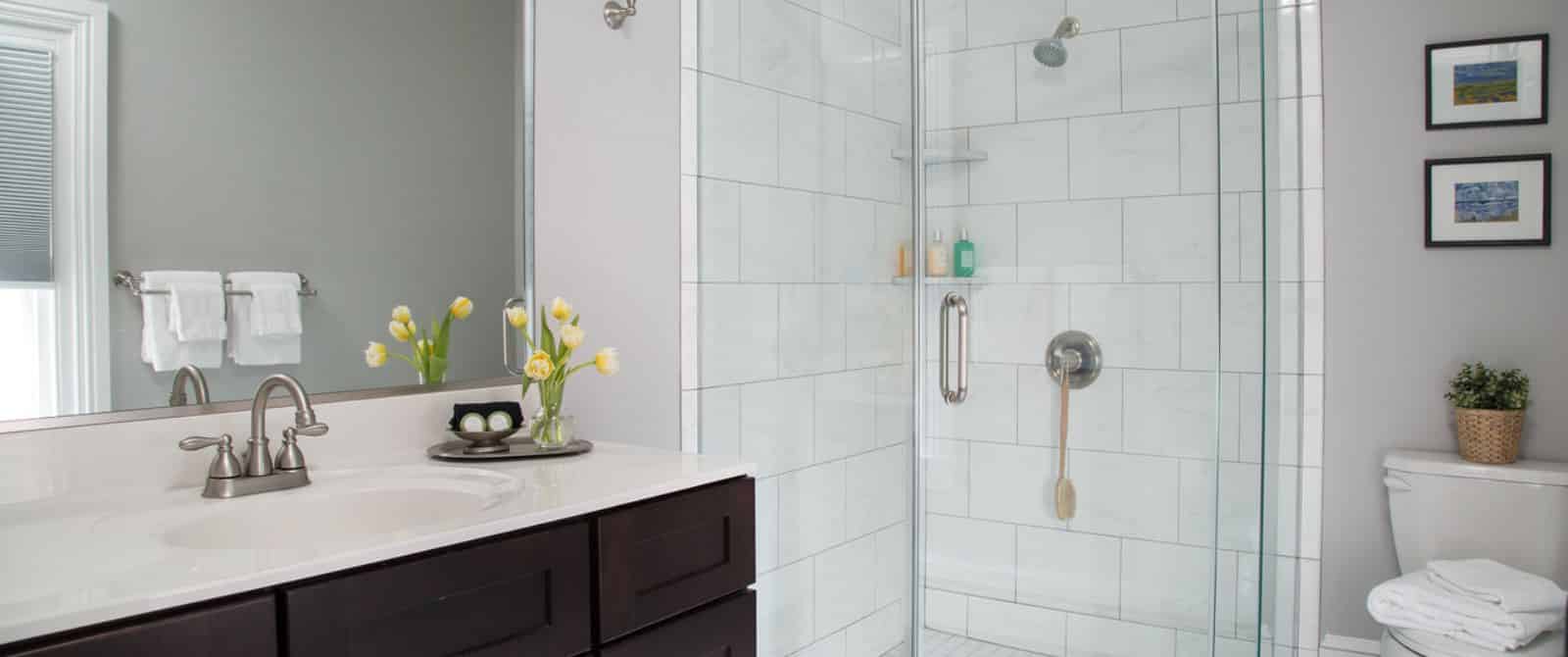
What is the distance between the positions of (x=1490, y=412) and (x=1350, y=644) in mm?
716

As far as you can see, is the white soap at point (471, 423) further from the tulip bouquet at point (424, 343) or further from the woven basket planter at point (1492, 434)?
the woven basket planter at point (1492, 434)

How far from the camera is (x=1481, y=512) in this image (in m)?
2.15

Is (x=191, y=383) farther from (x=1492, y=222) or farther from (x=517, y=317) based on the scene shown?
(x=1492, y=222)

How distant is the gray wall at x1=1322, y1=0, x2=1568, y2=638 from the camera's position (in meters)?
2.27

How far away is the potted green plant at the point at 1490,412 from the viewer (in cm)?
217

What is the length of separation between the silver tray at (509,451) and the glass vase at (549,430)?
0.01m

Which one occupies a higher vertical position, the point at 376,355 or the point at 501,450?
the point at 376,355

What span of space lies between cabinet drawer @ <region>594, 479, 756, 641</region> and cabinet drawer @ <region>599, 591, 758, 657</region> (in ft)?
0.05

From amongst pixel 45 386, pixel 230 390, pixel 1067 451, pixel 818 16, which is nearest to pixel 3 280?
pixel 45 386

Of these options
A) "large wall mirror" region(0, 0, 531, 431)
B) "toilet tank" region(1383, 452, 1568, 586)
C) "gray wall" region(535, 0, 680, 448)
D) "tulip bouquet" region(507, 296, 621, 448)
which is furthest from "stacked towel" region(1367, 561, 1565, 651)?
"large wall mirror" region(0, 0, 531, 431)

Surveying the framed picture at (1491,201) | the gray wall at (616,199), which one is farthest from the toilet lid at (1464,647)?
the gray wall at (616,199)

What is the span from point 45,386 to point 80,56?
47 centimetres

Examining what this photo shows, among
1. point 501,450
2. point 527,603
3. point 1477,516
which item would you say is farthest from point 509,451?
point 1477,516

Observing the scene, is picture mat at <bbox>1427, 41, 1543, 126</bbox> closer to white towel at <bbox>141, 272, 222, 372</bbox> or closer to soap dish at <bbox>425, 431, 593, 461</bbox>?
soap dish at <bbox>425, 431, 593, 461</bbox>
